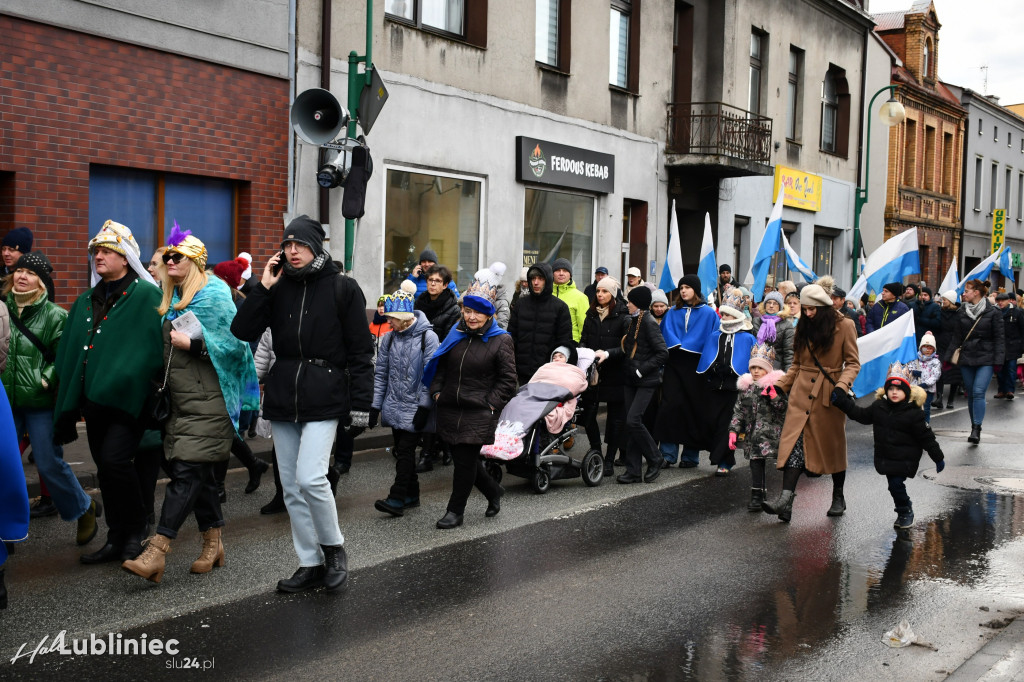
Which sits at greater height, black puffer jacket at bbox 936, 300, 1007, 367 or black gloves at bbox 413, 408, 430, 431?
black puffer jacket at bbox 936, 300, 1007, 367

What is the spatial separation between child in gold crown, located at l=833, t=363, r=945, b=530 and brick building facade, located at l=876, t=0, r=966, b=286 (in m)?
27.3

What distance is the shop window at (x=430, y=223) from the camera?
51.4 ft

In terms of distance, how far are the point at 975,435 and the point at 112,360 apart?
10.4 metres

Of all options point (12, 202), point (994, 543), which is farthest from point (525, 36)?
point (994, 543)

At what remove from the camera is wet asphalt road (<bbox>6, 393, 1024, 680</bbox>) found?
192 inches

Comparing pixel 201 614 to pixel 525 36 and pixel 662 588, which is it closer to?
pixel 662 588

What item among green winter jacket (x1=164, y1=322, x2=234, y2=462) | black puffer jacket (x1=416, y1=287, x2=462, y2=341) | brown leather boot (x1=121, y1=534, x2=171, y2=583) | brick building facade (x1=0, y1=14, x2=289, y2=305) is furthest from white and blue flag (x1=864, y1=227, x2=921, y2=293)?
brown leather boot (x1=121, y1=534, x2=171, y2=583)

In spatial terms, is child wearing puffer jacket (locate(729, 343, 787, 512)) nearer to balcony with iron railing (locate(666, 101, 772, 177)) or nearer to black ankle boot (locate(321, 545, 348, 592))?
black ankle boot (locate(321, 545, 348, 592))

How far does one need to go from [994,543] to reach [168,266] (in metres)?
5.79

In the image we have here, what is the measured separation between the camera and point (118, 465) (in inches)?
242

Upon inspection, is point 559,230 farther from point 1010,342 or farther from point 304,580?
point 304,580

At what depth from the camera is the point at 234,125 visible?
1328 centimetres

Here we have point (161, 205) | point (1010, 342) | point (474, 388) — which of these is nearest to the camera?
point (474, 388)

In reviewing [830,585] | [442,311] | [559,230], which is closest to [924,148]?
[559,230]
